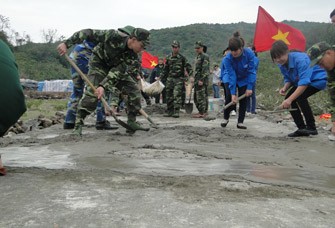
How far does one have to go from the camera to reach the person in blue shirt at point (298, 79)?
17.0 ft

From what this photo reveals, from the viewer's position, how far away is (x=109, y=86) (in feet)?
17.2

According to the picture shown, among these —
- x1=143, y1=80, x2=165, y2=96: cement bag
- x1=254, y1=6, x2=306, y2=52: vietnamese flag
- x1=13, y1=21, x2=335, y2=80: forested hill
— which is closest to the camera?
x1=254, y1=6, x2=306, y2=52: vietnamese flag

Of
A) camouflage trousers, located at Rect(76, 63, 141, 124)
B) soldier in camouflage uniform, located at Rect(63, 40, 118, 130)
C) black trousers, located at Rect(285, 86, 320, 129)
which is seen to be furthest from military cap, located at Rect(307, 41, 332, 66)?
soldier in camouflage uniform, located at Rect(63, 40, 118, 130)

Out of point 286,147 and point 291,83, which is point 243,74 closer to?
point 291,83

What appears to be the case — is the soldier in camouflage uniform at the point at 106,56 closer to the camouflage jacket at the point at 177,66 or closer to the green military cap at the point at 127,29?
the green military cap at the point at 127,29

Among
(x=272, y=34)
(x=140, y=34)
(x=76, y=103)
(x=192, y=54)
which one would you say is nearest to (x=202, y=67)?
(x=272, y=34)

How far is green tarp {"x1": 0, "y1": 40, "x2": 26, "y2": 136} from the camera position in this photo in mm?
2850

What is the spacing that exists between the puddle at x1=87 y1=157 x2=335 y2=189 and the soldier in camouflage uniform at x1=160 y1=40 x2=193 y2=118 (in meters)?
5.66

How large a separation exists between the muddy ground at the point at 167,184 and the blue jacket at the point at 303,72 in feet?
2.99

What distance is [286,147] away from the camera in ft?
15.2

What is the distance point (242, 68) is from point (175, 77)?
125 inches

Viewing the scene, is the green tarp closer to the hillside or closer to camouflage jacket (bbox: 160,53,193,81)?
camouflage jacket (bbox: 160,53,193,81)

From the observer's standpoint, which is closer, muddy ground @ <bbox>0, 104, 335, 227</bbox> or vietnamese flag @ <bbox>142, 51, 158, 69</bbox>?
muddy ground @ <bbox>0, 104, 335, 227</bbox>

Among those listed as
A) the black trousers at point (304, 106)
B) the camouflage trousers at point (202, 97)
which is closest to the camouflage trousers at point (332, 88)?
the black trousers at point (304, 106)
